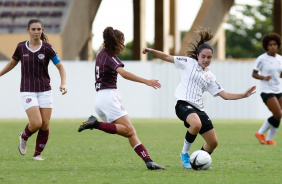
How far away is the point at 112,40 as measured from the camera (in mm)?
8273

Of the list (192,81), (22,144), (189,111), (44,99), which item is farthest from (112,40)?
(22,144)

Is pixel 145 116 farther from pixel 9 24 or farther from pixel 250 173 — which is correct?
pixel 250 173

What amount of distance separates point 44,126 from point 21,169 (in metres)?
1.30

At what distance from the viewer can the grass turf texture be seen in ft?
24.8

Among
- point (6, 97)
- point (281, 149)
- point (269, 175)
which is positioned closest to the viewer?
point (269, 175)

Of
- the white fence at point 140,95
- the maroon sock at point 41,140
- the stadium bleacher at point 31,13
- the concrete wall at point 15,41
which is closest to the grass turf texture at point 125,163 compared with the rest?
the maroon sock at point 41,140

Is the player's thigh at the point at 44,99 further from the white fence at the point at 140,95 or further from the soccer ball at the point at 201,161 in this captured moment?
the white fence at the point at 140,95

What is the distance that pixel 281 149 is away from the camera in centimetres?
1204

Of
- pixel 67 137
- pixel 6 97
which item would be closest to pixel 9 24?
pixel 6 97

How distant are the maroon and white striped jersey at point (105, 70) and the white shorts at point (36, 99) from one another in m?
1.45

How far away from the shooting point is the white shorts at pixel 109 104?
324 inches

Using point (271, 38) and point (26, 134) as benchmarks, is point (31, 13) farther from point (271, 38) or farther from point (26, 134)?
point (26, 134)

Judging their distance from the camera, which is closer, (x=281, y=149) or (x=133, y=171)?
(x=133, y=171)

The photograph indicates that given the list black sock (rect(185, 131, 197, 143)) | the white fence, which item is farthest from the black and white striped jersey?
the white fence
